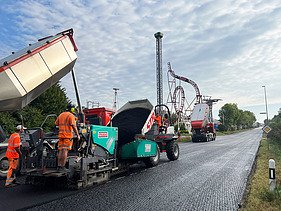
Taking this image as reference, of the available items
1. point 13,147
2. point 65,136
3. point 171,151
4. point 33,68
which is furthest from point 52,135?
point 171,151

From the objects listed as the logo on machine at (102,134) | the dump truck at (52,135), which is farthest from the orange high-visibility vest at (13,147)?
the logo on machine at (102,134)

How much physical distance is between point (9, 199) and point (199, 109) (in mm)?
23721

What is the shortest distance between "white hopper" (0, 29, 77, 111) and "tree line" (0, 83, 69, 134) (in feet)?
33.0

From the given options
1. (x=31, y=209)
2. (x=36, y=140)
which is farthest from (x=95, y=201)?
(x=36, y=140)

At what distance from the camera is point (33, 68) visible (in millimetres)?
6117

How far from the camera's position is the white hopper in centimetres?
563

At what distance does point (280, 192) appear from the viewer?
504 cm

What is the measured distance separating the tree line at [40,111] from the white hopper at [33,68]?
10.1 meters

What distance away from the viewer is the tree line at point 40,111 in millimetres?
16797

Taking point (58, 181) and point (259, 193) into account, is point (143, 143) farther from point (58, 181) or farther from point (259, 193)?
point (259, 193)

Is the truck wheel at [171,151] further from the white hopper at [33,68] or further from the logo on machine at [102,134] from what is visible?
the white hopper at [33,68]

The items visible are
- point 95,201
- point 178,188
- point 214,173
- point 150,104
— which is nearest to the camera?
point 95,201

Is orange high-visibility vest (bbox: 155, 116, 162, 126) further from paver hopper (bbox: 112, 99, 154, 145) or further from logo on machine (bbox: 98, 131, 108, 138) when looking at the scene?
logo on machine (bbox: 98, 131, 108, 138)

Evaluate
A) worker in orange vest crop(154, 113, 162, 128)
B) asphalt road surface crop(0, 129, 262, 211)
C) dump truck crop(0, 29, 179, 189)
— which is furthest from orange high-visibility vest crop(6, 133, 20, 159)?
worker in orange vest crop(154, 113, 162, 128)
